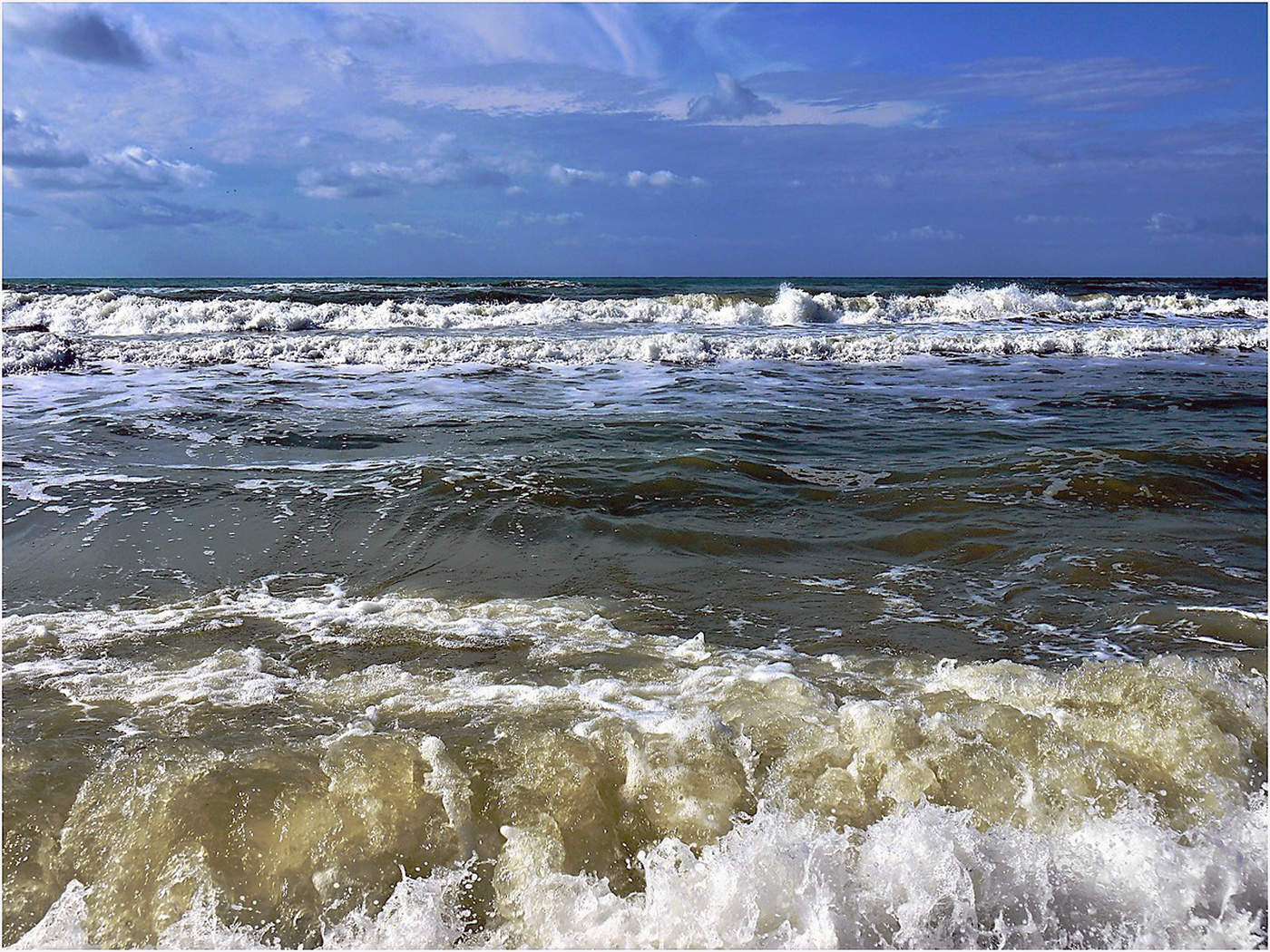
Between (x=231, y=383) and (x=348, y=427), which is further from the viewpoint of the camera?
(x=231, y=383)

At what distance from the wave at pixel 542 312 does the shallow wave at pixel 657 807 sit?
20.3m

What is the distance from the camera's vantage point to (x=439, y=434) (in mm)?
8508

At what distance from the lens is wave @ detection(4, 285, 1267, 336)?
22819 mm

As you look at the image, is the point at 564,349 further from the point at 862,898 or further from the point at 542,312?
the point at 862,898

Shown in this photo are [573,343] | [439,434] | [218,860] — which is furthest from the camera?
[573,343]

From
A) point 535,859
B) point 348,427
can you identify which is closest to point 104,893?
point 535,859

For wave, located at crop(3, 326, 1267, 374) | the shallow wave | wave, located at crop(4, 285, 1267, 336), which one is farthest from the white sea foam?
wave, located at crop(4, 285, 1267, 336)

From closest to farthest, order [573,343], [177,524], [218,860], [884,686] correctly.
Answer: [218,860] → [884,686] → [177,524] → [573,343]

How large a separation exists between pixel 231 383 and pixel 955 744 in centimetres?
1231

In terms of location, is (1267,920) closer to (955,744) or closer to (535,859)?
(955,744)

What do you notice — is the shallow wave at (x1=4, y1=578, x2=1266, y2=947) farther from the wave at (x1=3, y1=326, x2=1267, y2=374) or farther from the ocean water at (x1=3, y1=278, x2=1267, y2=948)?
the wave at (x1=3, y1=326, x2=1267, y2=374)

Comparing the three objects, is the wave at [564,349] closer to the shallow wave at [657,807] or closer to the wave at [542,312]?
the wave at [542,312]

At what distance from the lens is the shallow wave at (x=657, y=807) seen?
2180mm

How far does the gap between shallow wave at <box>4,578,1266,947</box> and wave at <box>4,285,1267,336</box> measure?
66.7 ft
